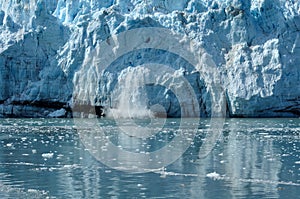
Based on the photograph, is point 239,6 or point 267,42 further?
point 239,6

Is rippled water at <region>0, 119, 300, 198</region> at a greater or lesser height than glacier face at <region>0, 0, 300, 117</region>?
lesser

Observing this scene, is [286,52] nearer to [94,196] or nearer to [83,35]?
[83,35]

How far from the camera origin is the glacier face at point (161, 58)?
32812mm

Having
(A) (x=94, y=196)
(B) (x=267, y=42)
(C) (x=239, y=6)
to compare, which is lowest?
(A) (x=94, y=196)

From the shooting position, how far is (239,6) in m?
35.9

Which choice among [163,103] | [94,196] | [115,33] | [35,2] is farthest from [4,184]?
[35,2]

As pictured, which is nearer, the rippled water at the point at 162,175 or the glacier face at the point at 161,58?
the rippled water at the point at 162,175

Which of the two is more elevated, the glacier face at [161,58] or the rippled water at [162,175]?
the glacier face at [161,58]

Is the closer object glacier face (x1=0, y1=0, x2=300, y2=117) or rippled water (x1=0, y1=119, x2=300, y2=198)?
rippled water (x1=0, y1=119, x2=300, y2=198)

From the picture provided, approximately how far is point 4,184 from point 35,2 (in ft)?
114

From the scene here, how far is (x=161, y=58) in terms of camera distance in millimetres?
34969

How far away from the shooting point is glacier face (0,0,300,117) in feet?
108

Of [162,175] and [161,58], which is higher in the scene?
[161,58]

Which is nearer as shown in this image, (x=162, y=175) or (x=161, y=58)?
(x=162, y=175)
